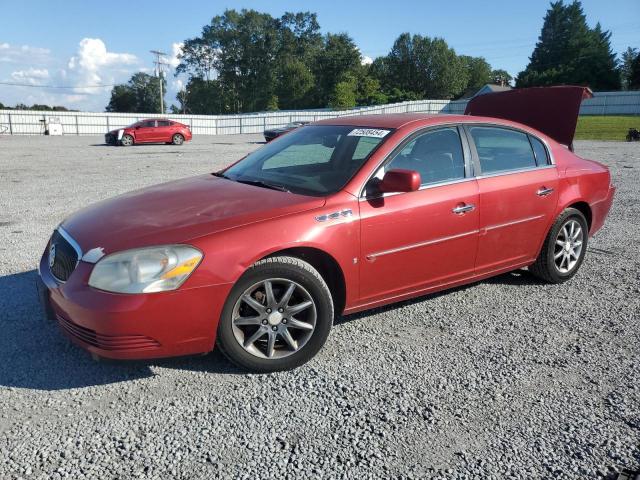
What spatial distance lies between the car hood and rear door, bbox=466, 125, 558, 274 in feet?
4.98

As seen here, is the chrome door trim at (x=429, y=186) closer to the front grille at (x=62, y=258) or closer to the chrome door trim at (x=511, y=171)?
the chrome door trim at (x=511, y=171)

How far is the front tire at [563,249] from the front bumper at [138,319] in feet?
10.1

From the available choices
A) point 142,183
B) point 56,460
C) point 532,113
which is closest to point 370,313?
point 56,460

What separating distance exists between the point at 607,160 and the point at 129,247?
57.1 ft

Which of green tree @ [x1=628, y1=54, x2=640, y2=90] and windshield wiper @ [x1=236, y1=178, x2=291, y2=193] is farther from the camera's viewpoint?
green tree @ [x1=628, y1=54, x2=640, y2=90]

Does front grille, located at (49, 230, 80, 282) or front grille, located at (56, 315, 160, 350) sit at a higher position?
front grille, located at (49, 230, 80, 282)

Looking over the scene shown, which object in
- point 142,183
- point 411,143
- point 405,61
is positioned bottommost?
point 142,183

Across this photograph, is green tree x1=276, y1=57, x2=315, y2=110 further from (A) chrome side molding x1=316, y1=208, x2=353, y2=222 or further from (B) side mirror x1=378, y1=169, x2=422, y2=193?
(A) chrome side molding x1=316, y1=208, x2=353, y2=222

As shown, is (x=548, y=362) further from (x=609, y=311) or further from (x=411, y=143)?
(x=411, y=143)

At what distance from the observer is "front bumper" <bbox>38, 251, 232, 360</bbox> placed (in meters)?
2.86

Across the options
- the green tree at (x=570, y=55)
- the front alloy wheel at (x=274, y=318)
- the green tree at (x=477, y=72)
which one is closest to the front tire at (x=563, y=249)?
the front alloy wheel at (x=274, y=318)

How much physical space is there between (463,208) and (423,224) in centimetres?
43

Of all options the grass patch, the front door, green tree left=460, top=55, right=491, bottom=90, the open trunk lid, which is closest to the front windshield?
the front door

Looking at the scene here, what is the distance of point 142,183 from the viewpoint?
11.2m
